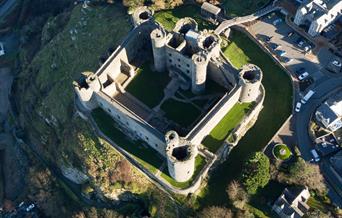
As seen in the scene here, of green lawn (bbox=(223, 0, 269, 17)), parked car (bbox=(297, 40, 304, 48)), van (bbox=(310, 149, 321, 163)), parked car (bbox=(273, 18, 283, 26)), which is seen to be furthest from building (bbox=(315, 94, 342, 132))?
green lawn (bbox=(223, 0, 269, 17))

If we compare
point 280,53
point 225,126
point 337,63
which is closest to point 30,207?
point 225,126

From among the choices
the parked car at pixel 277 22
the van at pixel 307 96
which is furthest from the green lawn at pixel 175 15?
the van at pixel 307 96

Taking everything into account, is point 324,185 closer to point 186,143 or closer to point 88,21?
point 186,143

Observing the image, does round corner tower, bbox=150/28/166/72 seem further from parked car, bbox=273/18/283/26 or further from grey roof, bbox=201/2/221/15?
parked car, bbox=273/18/283/26

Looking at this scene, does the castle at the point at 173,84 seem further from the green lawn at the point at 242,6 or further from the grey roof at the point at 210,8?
the green lawn at the point at 242,6

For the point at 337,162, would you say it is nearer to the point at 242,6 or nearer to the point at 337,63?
the point at 337,63
